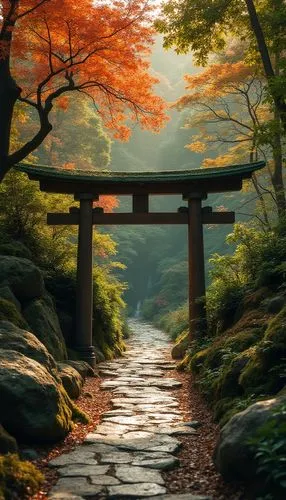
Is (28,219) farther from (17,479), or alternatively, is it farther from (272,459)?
(272,459)

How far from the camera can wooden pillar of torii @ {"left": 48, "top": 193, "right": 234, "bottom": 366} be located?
1109cm

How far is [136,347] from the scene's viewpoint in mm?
17203

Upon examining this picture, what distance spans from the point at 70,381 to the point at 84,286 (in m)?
3.88

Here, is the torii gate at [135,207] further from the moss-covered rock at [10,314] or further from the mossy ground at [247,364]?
the moss-covered rock at [10,314]

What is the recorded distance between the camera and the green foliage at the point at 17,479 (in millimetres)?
3810

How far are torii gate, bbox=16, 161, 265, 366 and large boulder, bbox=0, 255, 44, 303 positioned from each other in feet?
6.74

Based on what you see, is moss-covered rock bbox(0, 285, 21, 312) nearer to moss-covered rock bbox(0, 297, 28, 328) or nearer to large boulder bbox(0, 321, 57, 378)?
moss-covered rock bbox(0, 297, 28, 328)

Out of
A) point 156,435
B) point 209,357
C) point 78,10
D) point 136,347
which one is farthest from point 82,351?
point 78,10

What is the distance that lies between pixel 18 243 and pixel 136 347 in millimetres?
7547

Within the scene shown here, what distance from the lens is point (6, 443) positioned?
4.51 meters

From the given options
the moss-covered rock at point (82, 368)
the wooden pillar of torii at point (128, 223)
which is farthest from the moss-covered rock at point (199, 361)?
the moss-covered rock at point (82, 368)

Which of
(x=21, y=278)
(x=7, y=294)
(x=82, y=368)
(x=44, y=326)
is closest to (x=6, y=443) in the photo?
(x=7, y=294)

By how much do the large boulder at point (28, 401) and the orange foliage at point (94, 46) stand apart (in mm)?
7068

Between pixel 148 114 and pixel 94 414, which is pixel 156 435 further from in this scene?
pixel 148 114
